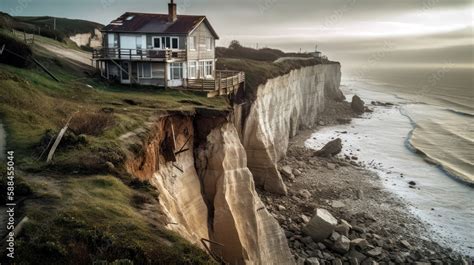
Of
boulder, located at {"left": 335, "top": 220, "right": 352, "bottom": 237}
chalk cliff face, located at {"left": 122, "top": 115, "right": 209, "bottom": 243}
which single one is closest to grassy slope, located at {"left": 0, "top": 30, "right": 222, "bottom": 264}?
chalk cliff face, located at {"left": 122, "top": 115, "right": 209, "bottom": 243}

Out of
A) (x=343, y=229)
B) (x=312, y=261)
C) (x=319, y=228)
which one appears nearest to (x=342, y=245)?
(x=319, y=228)

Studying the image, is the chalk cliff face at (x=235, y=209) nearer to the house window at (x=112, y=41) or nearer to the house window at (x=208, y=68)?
the house window at (x=208, y=68)

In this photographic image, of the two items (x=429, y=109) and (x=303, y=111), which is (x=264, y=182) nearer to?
(x=303, y=111)

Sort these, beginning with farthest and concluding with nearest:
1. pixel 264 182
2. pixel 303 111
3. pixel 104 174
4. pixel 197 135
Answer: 1. pixel 303 111
2. pixel 264 182
3. pixel 197 135
4. pixel 104 174

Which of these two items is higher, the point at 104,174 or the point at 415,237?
the point at 104,174

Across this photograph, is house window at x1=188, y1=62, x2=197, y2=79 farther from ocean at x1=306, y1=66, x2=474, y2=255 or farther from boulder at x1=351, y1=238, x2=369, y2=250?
ocean at x1=306, y1=66, x2=474, y2=255

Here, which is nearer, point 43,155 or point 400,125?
point 43,155

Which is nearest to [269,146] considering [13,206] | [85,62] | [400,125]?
[85,62]
